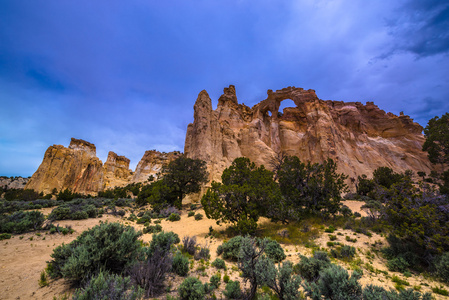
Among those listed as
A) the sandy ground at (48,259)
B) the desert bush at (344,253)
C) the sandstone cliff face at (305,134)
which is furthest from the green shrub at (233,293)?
the sandstone cliff face at (305,134)

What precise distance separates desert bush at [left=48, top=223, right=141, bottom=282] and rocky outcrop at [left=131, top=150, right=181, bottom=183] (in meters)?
42.7

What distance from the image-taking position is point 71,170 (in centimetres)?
3859

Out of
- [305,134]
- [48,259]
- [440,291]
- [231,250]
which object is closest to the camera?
[440,291]

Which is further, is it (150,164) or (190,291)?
(150,164)

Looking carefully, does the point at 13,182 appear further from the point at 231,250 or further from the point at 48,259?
the point at 231,250

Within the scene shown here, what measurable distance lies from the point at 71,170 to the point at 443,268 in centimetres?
5344

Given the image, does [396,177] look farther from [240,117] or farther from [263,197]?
[240,117]

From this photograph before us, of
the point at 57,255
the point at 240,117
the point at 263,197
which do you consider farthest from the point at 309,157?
the point at 57,255

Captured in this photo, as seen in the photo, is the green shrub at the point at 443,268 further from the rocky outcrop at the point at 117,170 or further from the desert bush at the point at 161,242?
the rocky outcrop at the point at 117,170

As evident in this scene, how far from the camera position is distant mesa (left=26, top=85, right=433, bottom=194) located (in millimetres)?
31578

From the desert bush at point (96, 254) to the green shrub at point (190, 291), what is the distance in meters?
1.95

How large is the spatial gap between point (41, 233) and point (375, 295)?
14495 mm

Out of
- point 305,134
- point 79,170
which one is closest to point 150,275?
point 305,134

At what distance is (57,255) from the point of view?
5043 mm
